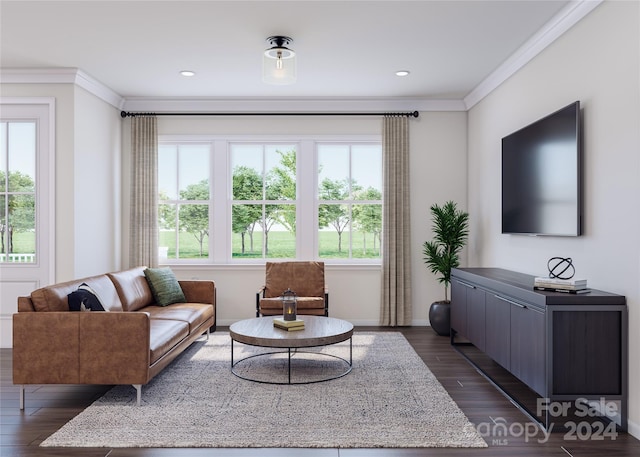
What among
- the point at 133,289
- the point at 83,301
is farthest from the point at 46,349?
the point at 133,289

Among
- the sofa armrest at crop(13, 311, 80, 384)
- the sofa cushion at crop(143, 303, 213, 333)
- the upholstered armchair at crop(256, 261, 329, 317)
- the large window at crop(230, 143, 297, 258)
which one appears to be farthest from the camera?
the large window at crop(230, 143, 297, 258)

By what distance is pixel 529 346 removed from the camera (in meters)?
3.15

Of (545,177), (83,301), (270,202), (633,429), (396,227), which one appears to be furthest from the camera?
(270,202)

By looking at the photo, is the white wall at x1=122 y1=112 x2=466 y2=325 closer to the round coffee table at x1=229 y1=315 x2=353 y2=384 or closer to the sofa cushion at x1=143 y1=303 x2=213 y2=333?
the sofa cushion at x1=143 y1=303 x2=213 y2=333

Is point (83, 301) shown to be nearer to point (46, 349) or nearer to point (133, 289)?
point (46, 349)

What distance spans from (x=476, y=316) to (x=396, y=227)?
2048 millimetres

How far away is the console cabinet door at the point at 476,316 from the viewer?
4070 millimetres

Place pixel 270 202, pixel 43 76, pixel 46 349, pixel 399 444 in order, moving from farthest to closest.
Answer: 1. pixel 270 202
2. pixel 43 76
3. pixel 46 349
4. pixel 399 444

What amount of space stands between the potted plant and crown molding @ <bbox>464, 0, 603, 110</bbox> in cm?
137

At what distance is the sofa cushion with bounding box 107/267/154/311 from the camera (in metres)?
4.45

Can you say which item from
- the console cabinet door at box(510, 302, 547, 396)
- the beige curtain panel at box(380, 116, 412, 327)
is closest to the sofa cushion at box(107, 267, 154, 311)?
the beige curtain panel at box(380, 116, 412, 327)

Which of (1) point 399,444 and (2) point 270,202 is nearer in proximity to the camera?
(1) point 399,444

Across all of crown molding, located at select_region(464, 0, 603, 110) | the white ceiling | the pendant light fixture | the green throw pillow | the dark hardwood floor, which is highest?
the white ceiling

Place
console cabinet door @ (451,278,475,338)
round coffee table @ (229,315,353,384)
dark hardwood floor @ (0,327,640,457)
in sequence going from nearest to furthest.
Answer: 1. dark hardwood floor @ (0,327,640,457)
2. round coffee table @ (229,315,353,384)
3. console cabinet door @ (451,278,475,338)
